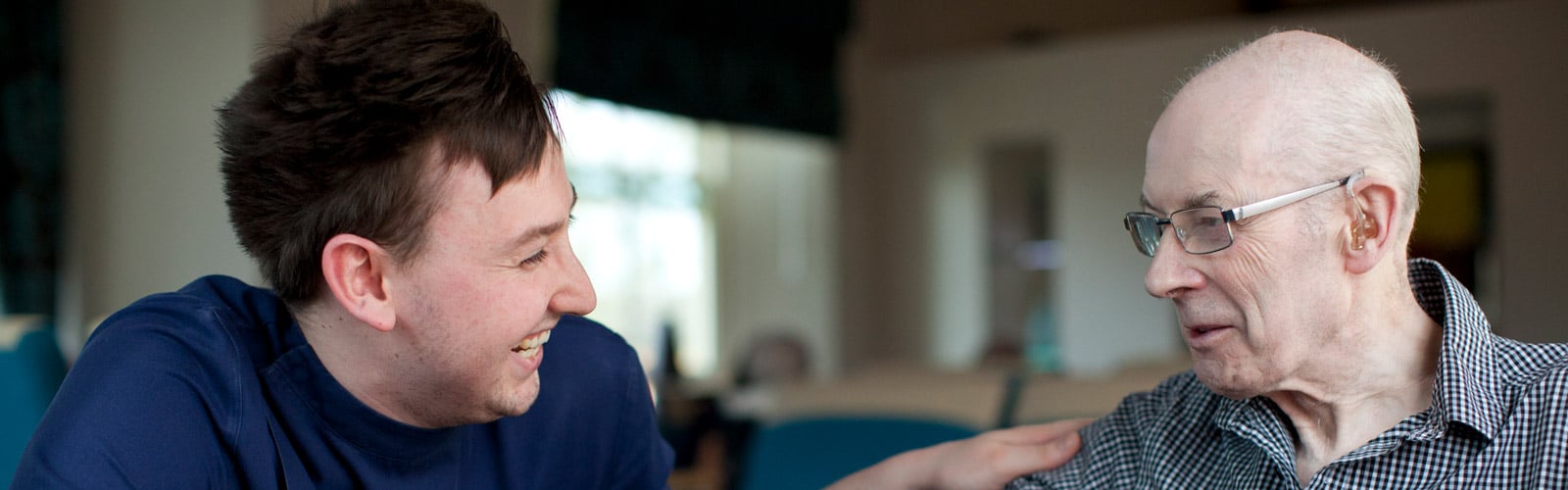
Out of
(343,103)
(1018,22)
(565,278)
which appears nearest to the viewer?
(343,103)

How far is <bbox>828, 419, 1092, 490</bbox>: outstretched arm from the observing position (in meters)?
1.57

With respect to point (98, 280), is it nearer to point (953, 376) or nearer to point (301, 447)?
point (953, 376)

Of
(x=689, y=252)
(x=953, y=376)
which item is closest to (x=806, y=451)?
(x=953, y=376)

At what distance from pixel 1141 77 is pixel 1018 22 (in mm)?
2227

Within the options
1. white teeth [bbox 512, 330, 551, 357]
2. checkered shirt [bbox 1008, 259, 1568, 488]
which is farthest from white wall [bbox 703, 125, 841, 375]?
white teeth [bbox 512, 330, 551, 357]

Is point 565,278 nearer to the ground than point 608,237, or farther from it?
farther from it

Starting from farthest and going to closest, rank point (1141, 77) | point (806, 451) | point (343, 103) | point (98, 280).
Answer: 1. point (1141, 77)
2. point (98, 280)
3. point (806, 451)
4. point (343, 103)

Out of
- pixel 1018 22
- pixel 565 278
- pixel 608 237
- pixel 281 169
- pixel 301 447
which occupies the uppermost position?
pixel 1018 22

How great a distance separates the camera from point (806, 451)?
2.37 meters

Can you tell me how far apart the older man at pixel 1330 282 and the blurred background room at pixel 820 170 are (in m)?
1.74

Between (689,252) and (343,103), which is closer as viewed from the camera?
(343,103)

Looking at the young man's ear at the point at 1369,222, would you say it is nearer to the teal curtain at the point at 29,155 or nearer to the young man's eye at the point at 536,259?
the young man's eye at the point at 536,259

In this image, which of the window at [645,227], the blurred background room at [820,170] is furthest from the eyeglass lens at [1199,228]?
the window at [645,227]

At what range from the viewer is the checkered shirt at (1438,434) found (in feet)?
3.99
